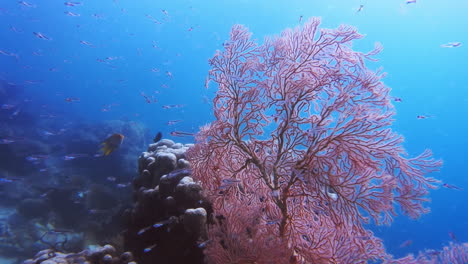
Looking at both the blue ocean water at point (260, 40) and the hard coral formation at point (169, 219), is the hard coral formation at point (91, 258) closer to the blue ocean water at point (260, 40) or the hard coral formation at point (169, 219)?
the hard coral formation at point (169, 219)

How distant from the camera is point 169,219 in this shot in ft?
15.1

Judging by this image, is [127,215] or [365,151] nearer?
[365,151]

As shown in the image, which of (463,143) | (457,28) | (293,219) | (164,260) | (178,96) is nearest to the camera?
(293,219)

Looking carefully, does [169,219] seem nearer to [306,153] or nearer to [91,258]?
[91,258]

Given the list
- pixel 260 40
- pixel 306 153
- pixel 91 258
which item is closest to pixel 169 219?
pixel 91 258

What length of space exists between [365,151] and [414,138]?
85.3m

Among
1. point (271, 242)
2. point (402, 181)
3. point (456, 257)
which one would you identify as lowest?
point (456, 257)

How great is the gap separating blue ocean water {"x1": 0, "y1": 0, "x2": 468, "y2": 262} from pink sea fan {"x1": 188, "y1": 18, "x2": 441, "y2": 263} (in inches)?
451

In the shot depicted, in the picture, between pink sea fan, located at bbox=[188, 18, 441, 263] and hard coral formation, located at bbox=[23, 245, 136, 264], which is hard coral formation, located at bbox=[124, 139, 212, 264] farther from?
pink sea fan, located at bbox=[188, 18, 441, 263]

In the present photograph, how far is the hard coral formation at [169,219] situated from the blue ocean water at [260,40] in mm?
8993

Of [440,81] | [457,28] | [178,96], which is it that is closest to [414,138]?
[440,81]

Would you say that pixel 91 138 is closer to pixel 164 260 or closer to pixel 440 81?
pixel 164 260

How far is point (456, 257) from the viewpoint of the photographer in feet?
12.5

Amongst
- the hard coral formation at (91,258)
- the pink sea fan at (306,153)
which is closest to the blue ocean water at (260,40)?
the hard coral formation at (91,258)
